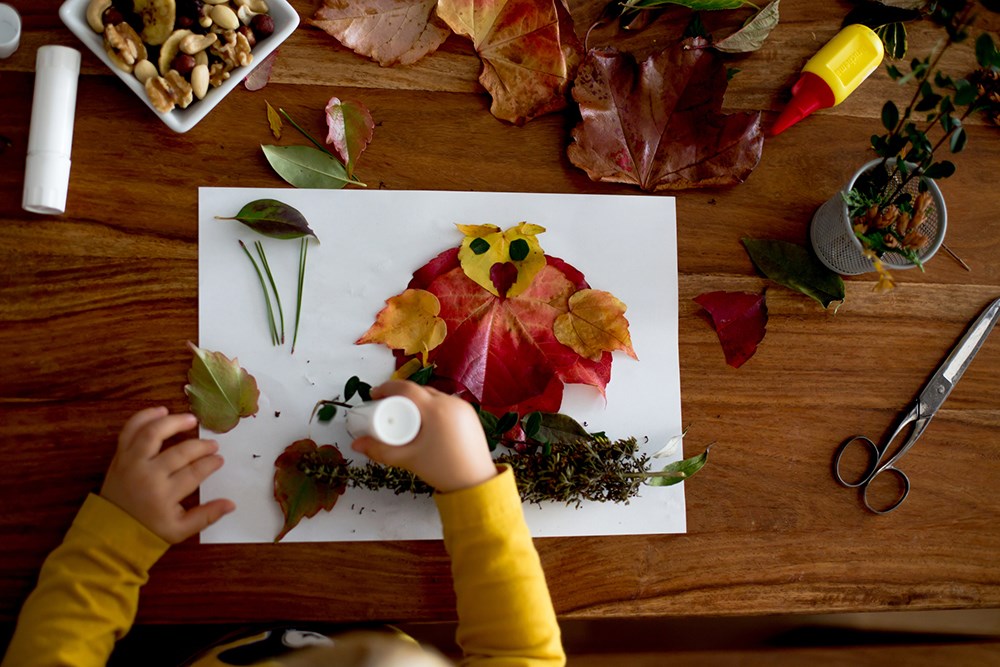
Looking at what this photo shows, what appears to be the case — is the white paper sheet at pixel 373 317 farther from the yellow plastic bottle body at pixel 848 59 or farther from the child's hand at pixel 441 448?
the yellow plastic bottle body at pixel 848 59

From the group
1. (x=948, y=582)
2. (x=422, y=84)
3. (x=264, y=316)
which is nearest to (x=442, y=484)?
(x=264, y=316)

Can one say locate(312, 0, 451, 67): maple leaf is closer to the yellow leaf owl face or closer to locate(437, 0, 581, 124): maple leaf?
locate(437, 0, 581, 124): maple leaf

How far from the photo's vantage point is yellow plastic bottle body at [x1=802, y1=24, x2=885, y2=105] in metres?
0.65

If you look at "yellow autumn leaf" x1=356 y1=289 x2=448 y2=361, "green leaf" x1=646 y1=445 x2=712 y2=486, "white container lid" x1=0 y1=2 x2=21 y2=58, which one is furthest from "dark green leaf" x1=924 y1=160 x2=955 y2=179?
"white container lid" x1=0 y1=2 x2=21 y2=58

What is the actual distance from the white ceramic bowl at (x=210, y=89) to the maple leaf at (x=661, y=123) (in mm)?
240

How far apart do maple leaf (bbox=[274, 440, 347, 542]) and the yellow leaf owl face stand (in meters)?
0.19

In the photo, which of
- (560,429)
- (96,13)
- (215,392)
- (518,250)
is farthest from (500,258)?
(96,13)

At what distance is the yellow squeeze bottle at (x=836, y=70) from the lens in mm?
655

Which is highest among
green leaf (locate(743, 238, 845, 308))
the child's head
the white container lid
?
the white container lid

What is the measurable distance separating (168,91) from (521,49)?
0.28 meters

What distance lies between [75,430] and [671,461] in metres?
0.48

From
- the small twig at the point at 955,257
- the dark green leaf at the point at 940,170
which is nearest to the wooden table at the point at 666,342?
the small twig at the point at 955,257

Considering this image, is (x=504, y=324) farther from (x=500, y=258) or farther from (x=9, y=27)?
(x=9, y=27)

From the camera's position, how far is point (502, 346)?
2.04 ft
